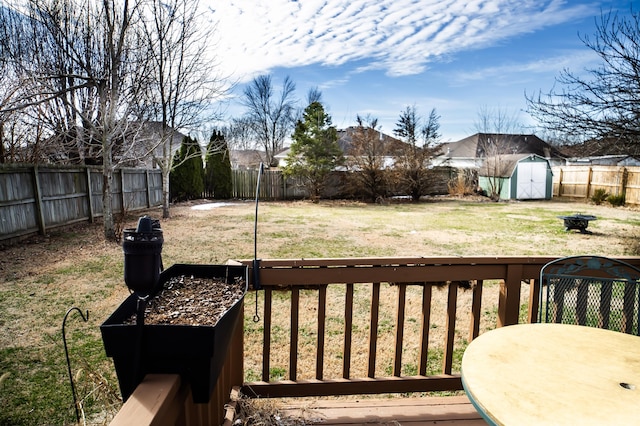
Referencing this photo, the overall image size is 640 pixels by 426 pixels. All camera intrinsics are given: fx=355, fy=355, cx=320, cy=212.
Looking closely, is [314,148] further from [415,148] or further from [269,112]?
[269,112]

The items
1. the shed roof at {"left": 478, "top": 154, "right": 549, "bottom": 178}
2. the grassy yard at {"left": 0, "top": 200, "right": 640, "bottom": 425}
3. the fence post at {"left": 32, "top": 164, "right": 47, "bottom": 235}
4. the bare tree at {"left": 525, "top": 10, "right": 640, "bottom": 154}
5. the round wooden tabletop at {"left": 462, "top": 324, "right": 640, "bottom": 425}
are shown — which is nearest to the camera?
the round wooden tabletop at {"left": 462, "top": 324, "right": 640, "bottom": 425}

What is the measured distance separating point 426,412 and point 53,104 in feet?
36.8

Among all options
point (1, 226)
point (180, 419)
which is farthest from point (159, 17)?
point (180, 419)

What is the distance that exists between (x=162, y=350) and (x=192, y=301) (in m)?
0.24

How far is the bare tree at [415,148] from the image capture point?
15.8 meters

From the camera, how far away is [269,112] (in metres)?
26.7

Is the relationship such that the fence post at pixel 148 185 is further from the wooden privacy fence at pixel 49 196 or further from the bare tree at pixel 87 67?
the bare tree at pixel 87 67

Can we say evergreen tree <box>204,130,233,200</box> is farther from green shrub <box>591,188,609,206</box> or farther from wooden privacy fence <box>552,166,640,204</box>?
wooden privacy fence <box>552,166,640,204</box>

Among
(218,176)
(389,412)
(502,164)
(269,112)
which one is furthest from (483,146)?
(389,412)

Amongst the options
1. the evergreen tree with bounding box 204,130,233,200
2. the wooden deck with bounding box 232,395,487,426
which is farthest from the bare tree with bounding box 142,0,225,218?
the wooden deck with bounding box 232,395,487,426

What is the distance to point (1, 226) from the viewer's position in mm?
5879

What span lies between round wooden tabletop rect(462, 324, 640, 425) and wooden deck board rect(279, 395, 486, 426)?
57 centimetres

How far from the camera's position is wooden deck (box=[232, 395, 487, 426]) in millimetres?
1675

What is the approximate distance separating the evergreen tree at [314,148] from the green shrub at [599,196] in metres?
10.5
